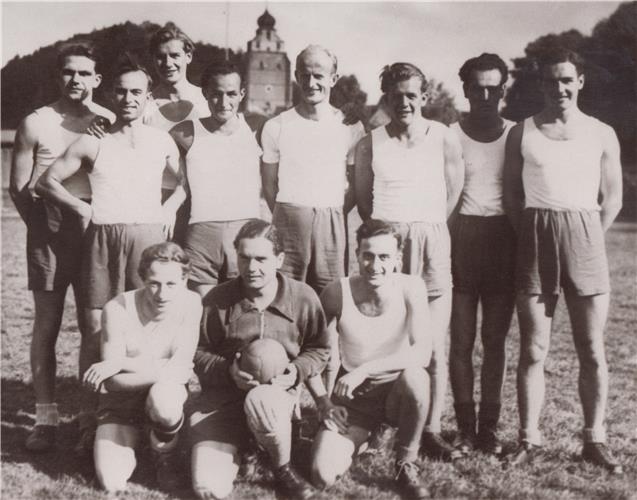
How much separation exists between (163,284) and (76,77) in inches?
58.1

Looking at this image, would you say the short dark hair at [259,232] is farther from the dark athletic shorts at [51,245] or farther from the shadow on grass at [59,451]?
the shadow on grass at [59,451]

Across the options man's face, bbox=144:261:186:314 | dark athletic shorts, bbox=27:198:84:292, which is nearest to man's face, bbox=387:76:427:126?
man's face, bbox=144:261:186:314

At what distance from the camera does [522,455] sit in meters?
4.22

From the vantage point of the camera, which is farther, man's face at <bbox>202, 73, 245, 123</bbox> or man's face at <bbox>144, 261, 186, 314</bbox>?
man's face at <bbox>202, 73, 245, 123</bbox>

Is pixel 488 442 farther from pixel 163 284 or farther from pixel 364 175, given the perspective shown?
pixel 163 284

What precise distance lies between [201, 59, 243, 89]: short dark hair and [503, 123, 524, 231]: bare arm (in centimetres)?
170

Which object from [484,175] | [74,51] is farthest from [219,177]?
[484,175]

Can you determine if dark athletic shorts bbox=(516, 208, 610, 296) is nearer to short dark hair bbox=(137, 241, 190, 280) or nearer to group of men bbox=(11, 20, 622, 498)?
group of men bbox=(11, 20, 622, 498)

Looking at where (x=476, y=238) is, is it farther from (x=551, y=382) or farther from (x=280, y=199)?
(x=551, y=382)

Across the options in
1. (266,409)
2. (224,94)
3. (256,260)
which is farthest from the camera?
(224,94)

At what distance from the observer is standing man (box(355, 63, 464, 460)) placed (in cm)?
434

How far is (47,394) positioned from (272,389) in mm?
1700

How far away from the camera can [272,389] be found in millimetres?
3789

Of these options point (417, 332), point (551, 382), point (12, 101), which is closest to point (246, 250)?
point (417, 332)
